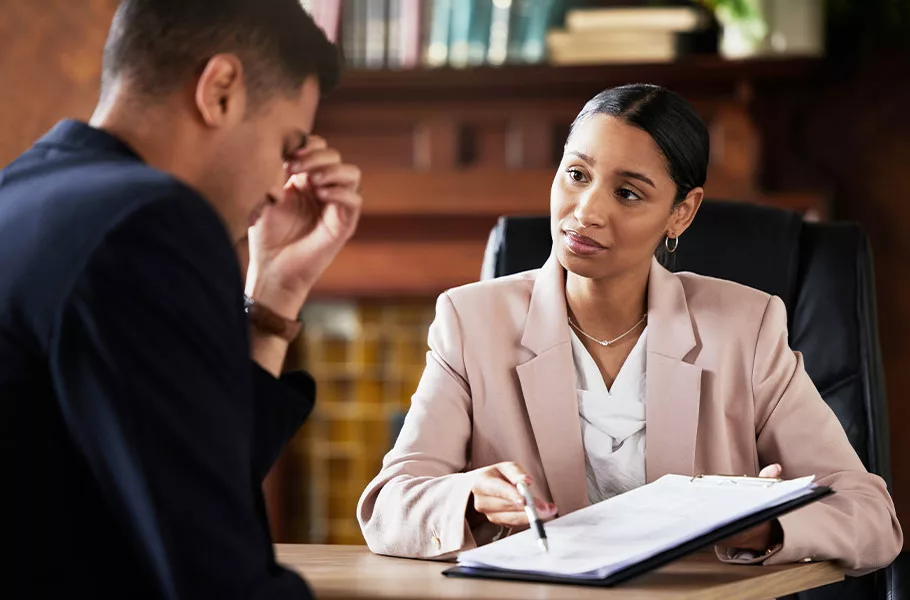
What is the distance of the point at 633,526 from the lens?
117 cm

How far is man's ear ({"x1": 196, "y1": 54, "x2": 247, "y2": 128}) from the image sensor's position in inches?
39.9

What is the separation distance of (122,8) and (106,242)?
34 cm

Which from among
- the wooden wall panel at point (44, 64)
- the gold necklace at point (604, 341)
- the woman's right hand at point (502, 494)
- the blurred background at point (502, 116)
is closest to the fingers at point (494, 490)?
the woman's right hand at point (502, 494)

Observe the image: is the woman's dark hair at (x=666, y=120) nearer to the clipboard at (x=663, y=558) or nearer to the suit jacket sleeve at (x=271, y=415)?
the clipboard at (x=663, y=558)

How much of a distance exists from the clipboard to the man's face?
0.41m

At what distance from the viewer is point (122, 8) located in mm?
1083

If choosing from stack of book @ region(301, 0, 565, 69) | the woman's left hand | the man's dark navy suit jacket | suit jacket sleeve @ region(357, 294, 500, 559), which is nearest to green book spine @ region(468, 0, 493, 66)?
stack of book @ region(301, 0, 565, 69)

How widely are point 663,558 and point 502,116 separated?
2.25 m

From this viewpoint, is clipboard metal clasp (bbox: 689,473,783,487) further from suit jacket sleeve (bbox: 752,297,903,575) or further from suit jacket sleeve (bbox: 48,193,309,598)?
suit jacket sleeve (bbox: 48,193,309,598)

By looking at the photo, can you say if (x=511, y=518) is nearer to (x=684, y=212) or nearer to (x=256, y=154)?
(x=256, y=154)

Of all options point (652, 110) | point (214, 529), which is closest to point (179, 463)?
point (214, 529)

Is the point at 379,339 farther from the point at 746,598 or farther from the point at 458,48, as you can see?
the point at 746,598

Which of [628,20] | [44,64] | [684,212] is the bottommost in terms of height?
[684,212]

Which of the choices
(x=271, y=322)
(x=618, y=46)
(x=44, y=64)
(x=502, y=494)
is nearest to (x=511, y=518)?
(x=502, y=494)
